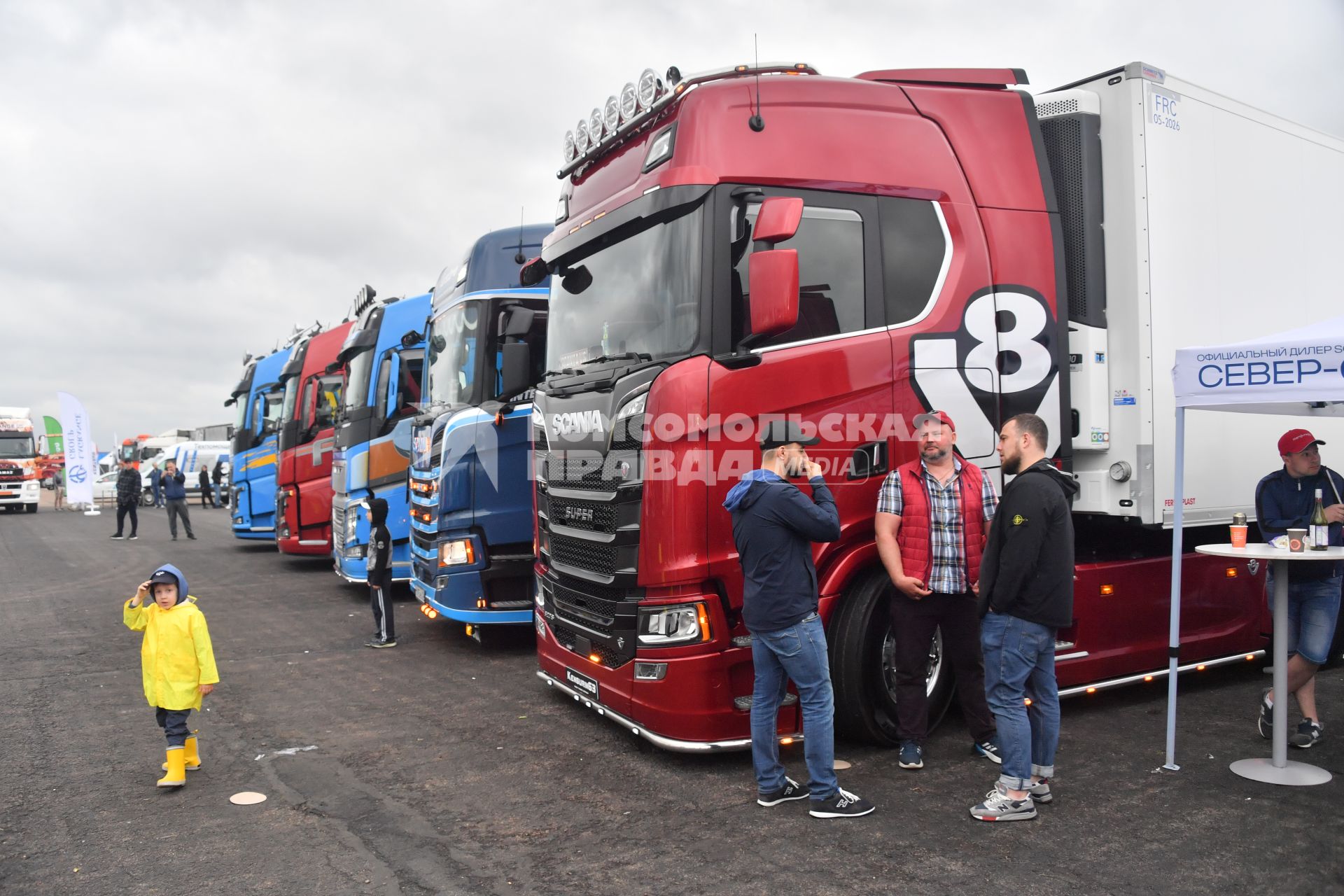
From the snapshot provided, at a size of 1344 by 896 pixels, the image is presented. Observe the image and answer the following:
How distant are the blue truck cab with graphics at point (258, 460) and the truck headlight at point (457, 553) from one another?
11.1 metres

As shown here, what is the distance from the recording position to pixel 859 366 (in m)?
5.20

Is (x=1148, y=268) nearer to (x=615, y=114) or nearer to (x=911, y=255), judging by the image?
(x=911, y=255)

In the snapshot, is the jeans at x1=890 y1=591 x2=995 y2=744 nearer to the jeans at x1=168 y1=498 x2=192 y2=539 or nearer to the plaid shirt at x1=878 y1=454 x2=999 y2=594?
the plaid shirt at x1=878 y1=454 x2=999 y2=594

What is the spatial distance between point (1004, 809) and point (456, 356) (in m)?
6.42

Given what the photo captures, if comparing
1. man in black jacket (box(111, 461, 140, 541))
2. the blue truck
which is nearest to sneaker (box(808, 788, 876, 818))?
the blue truck

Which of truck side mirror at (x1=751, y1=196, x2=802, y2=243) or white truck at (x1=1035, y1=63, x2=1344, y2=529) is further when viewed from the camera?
white truck at (x1=1035, y1=63, x2=1344, y2=529)

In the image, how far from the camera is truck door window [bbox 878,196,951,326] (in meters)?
5.39

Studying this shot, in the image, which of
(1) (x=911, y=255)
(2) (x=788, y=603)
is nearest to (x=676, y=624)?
(2) (x=788, y=603)

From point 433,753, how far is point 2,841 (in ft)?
6.79

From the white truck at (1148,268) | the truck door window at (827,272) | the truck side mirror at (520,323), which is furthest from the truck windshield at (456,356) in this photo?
the white truck at (1148,268)

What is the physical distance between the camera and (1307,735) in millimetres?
5461

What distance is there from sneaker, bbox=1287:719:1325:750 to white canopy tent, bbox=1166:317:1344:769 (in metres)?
0.83

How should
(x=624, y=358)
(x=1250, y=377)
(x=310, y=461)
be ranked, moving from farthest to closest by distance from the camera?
Result: 1. (x=310, y=461)
2. (x=624, y=358)
3. (x=1250, y=377)

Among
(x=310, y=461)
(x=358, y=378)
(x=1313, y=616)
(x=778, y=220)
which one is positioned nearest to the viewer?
(x=778, y=220)
